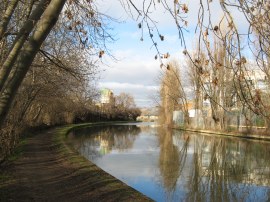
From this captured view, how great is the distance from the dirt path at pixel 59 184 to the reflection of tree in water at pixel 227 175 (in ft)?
9.32

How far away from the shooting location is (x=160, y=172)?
695 inches

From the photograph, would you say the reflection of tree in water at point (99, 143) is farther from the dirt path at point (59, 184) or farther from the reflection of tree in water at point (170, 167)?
the dirt path at point (59, 184)

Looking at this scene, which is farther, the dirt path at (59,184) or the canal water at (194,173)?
the canal water at (194,173)

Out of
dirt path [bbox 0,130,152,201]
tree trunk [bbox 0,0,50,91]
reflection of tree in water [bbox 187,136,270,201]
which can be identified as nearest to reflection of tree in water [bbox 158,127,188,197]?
reflection of tree in water [bbox 187,136,270,201]

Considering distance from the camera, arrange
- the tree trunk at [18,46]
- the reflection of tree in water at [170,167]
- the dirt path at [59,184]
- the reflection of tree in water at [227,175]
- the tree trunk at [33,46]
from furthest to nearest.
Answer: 1. the reflection of tree in water at [170,167]
2. the reflection of tree in water at [227,175]
3. the dirt path at [59,184]
4. the tree trunk at [18,46]
5. the tree trunk at [33,46]

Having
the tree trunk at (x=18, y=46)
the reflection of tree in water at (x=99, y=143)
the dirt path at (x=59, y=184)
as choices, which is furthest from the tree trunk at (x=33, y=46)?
the reflection of tree in water at (x=99, y=143)

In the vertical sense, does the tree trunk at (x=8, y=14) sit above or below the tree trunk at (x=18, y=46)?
above

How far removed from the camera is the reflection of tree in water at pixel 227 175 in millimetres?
13301

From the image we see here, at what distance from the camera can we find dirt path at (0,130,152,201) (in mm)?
10258

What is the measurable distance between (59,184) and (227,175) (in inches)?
318

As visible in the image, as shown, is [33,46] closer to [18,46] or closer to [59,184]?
[18,46]

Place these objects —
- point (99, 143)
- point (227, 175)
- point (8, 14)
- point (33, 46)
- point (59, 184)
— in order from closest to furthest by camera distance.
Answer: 1. point (33, 46)
2. point (8, 14)
3. point (59, 184)
4. point (227, 175)
5. point (99, 143)

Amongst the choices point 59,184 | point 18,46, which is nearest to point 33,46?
point 18,46

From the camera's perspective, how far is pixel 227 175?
17062mm
